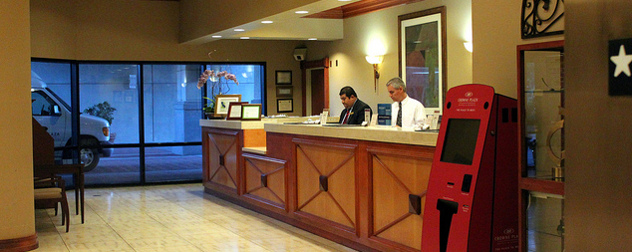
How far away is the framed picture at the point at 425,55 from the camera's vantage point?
25.6ft

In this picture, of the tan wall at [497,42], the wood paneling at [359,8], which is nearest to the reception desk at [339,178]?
the tan wall at [497,42]

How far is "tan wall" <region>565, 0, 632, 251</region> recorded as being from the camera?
1.64 meters

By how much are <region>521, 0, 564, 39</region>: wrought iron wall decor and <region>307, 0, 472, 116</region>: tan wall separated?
3982 mm

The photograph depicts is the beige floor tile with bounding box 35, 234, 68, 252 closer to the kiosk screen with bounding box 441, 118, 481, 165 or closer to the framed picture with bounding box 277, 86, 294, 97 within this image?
the kiosk screen with bounding box 441, 118, 481, 165

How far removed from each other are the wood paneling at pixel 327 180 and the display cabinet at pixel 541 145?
216 cm

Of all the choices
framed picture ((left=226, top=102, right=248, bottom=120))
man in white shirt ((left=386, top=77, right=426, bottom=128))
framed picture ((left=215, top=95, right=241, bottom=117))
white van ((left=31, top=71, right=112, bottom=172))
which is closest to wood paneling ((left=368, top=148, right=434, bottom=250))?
man in white shirt ((left=386, top=77, right=426, bottom=128))

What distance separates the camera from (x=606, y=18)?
66.2 inches

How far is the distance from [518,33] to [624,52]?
1960 millimetres

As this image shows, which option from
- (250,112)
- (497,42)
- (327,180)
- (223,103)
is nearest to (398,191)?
(327,180)

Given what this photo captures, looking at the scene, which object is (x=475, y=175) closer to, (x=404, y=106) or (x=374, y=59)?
(x=404, y=106)

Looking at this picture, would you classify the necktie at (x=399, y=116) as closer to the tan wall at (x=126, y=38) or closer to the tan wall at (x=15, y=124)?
the tan wall at (x=15, y=124)

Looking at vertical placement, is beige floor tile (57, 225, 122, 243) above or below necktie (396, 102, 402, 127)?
below

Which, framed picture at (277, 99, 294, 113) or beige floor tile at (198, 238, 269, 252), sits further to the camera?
framed picture at (277, 99, 294, 113)

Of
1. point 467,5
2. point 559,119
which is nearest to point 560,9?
point 559,119
